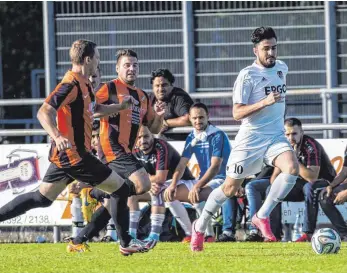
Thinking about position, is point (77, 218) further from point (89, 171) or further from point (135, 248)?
point (89, 171)

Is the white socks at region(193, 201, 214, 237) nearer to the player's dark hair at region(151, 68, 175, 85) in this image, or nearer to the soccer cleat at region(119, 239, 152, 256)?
the player's dark hair at region(151, 68, 175, 85)

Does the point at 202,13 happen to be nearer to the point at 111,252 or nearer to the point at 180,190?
the point at 180,190

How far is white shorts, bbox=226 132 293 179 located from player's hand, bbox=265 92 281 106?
67 cm

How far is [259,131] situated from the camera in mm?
13352

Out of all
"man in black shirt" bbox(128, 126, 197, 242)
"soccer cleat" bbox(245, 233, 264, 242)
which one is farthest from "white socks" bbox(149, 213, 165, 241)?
"soccer cleat" bbox(245, 233, 264, 242)

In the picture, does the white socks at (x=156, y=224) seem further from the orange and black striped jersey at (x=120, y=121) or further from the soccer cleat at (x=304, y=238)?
the orange and black striped jersey at (x=120, y=121)

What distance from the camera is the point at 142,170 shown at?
14164 millimetres

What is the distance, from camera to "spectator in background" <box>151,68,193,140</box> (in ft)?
55.2

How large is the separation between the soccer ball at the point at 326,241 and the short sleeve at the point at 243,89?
1441 mm

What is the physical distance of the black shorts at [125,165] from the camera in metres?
14.1

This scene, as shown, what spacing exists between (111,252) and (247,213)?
317cm

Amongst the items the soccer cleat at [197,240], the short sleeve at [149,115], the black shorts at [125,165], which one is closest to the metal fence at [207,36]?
the short sleeve at [149,115]

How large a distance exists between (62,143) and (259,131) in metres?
2.34

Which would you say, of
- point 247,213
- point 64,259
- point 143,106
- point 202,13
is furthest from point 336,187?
point 202,13
